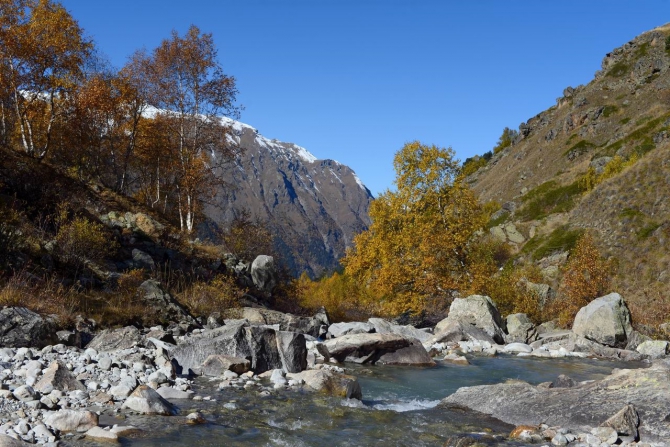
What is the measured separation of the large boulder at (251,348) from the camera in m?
13.8


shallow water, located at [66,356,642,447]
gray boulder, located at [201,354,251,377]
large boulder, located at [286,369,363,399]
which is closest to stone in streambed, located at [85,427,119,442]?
shallow water, located at [66,356,642,447]

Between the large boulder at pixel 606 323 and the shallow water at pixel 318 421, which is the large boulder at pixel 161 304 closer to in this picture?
the shallow water at pixel 318 421

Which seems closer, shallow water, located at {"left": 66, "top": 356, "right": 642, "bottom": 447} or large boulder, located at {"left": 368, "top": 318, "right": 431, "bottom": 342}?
shallow water, located at {"left": 66, "top": 356, "right": 642, "bottom": 447}

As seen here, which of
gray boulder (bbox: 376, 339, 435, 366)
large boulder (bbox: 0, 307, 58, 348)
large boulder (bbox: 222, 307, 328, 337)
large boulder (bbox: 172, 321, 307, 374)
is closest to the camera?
large boulder (bbox: 0, 307, 58, 348)

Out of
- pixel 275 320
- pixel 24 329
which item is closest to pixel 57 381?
pixel 24 329

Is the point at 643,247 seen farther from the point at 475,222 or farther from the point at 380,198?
the point at 380,198

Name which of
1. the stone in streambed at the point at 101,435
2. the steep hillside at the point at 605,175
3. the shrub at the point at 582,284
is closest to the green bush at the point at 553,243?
the steep hillside at the point at 605,175

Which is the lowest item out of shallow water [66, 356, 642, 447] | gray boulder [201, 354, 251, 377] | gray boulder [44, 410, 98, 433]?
shallow water [66, 356, 642, 447]

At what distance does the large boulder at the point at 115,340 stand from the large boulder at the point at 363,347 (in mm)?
6515

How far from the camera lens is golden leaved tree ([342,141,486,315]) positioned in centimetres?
3431

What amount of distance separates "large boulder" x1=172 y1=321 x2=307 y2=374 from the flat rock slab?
452 centimetres

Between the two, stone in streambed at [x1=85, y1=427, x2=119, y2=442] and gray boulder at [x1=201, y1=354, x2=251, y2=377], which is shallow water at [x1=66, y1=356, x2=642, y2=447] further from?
gray boulder at [x1=201, y1=354, x2=251, y2=377]

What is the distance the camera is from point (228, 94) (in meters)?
34.2

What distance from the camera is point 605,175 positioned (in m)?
65.4
